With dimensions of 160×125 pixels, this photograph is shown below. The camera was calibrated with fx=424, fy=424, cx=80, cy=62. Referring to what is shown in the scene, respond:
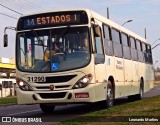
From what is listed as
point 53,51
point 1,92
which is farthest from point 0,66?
point 53,51

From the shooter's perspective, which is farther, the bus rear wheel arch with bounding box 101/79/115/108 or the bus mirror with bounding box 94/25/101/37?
the bus rear wheel arch with bounding box 101/79/115/108

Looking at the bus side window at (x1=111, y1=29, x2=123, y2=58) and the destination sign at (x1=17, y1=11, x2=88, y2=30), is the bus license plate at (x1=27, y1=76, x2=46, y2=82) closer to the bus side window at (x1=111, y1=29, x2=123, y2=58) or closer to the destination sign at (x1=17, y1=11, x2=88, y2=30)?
the destination sign at (x1=17, y1=11, x2=88, y2=30)

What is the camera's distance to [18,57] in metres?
13.8

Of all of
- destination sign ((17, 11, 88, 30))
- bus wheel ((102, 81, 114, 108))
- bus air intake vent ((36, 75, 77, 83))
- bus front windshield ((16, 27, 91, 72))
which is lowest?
bus wheel ((102, 81, 114, 108))

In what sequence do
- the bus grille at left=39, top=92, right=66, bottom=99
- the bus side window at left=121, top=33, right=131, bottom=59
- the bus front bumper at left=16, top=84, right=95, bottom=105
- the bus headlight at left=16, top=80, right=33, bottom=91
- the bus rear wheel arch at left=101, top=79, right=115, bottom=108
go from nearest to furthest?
the bus front bumper at left=16, top=84, right=95, bottom=105, the bus grille at left=39, top=92, right=66, bottom=99, the bus headlight at left=16, top=80, right=33, bottom=91, the bus rear wheel arch at left=101, top=79, right=115, bottom=108, the bus side window at left=121, top=33, right=131, bottom=59

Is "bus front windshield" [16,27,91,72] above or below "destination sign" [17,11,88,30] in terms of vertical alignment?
below

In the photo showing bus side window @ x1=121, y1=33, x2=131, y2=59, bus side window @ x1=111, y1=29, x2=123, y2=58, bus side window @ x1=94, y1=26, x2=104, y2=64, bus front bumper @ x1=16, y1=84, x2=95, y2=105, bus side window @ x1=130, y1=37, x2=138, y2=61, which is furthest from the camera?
bus side window @ x1=130, y1=37, x2=138, y2=61

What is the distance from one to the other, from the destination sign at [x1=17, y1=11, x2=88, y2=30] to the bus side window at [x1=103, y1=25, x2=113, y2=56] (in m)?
1.89

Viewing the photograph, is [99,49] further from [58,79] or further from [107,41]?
[58,79]

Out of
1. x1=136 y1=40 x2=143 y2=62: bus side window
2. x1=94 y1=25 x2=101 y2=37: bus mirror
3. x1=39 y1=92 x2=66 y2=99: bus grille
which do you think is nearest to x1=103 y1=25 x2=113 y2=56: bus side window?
x1=94 y1=25 x2=101 y2=37: bus mirror

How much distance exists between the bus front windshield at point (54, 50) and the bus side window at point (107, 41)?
6.52ft

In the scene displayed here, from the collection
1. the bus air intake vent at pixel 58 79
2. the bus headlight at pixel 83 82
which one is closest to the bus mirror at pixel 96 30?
the bus headlight at pixel 83 82

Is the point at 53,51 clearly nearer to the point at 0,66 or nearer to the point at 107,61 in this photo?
the point at 107,61

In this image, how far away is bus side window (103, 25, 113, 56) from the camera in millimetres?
15324
